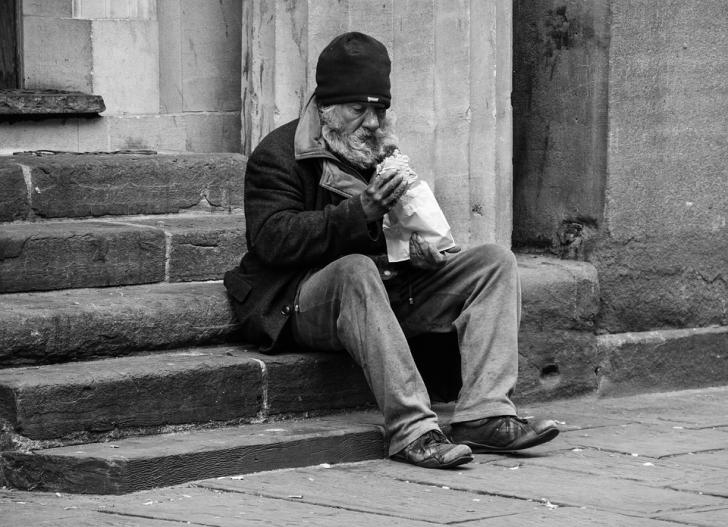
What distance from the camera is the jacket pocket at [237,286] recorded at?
519cm

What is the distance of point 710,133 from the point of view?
641cm

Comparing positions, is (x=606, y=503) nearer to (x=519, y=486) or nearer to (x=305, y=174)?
(x=519, y=486)

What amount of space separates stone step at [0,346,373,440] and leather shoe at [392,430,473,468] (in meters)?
0.49

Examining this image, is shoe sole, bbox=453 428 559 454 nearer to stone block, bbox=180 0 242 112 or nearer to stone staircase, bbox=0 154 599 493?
stone staircase, bbox=0 154 599 493

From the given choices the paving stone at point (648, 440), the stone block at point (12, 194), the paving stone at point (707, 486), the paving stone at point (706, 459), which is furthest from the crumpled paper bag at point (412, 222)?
the stone block at point (12, 194)

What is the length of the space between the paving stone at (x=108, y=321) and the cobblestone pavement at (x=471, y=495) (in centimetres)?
54

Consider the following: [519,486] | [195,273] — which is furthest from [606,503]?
[195,273]

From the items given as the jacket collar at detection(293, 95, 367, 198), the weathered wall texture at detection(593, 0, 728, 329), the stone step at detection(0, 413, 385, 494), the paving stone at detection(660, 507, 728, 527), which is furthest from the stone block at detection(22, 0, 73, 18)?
the paving stone at detection(660, 507, 728, 527)

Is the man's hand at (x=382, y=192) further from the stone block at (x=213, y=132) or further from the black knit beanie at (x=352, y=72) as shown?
the stone block at (x=213, y=132)

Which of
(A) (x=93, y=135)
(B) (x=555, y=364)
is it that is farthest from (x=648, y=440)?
(A) (x=93, y=135)

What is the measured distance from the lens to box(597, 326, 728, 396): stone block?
6.20 m

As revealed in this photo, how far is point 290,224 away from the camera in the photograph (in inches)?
195

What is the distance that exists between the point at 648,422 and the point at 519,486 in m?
1.30

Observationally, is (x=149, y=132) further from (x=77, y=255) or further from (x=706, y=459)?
(x=706, y=459)
